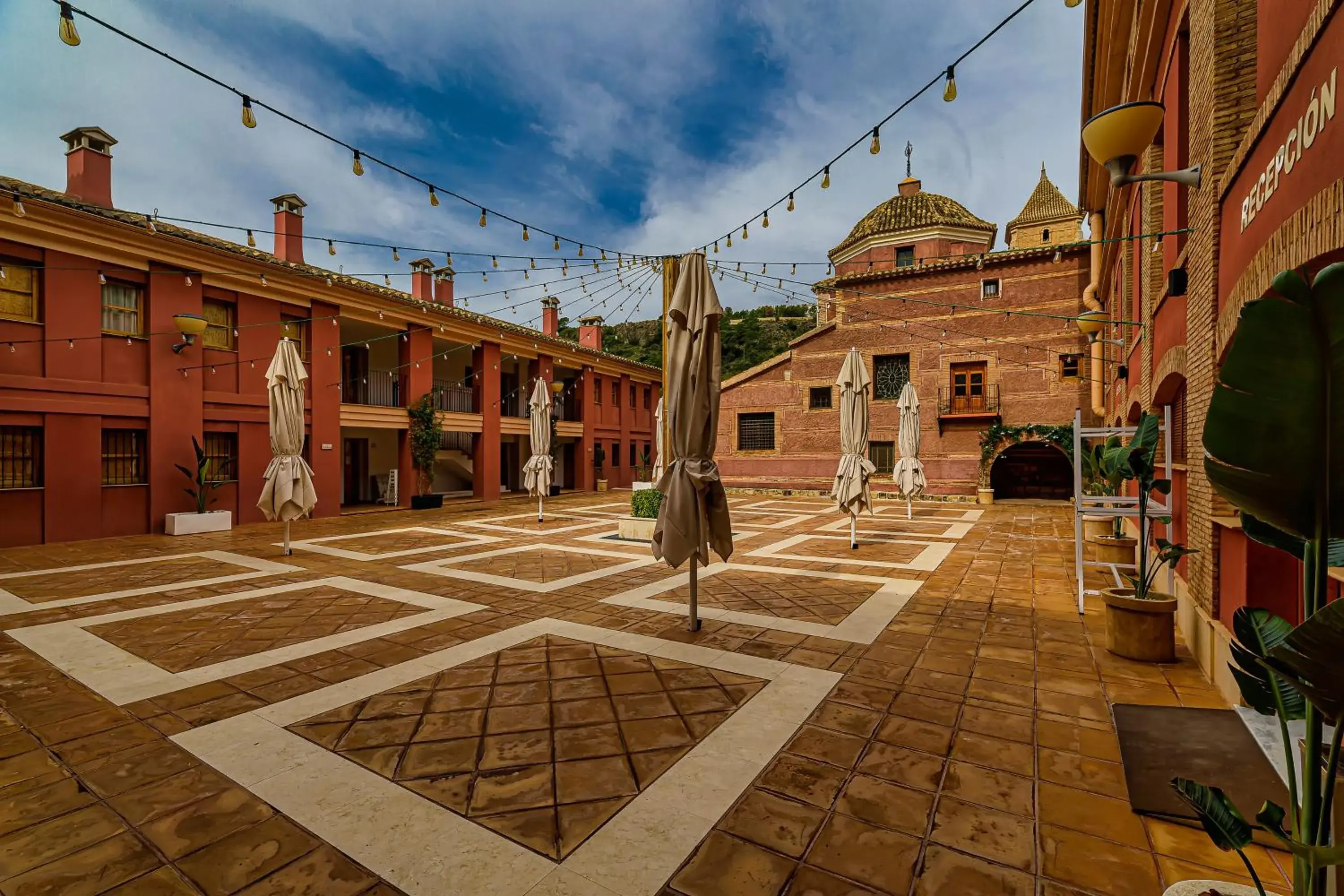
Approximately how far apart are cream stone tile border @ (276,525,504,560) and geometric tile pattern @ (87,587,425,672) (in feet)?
8.20

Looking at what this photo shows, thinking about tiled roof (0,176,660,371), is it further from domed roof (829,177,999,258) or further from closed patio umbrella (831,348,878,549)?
domed roof (829,177,999,258)

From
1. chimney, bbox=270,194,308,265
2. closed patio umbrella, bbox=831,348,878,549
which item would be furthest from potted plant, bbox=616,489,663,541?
chimney, bbox=270,194,308,265

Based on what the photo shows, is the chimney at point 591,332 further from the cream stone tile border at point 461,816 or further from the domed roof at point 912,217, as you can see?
the cream stone tile border at point 461,816

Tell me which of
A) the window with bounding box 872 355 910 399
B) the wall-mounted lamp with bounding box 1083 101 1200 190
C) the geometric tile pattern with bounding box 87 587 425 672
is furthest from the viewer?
the window with bounding box 872 355 910 399

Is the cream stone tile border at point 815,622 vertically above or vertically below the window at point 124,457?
below

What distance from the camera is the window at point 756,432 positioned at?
2366cm

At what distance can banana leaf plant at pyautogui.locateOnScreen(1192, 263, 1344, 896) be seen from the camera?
124 centimetres

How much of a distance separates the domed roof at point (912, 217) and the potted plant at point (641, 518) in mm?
18418

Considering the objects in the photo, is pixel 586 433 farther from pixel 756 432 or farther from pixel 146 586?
pixel 146 586

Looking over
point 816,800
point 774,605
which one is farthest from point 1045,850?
point 774,605

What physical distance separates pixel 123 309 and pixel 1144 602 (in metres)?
16.5

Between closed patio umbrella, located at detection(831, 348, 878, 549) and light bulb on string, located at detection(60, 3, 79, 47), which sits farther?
closed patio umbrella, located at detection(831, 348, 878, 549)

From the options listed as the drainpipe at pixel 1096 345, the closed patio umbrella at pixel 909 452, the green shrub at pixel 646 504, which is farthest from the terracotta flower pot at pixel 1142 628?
the drainpipe at pixel 1096 345

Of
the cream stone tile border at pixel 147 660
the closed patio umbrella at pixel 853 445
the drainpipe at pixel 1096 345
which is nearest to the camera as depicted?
Result: the cream stone tile border at pixel 147 660
